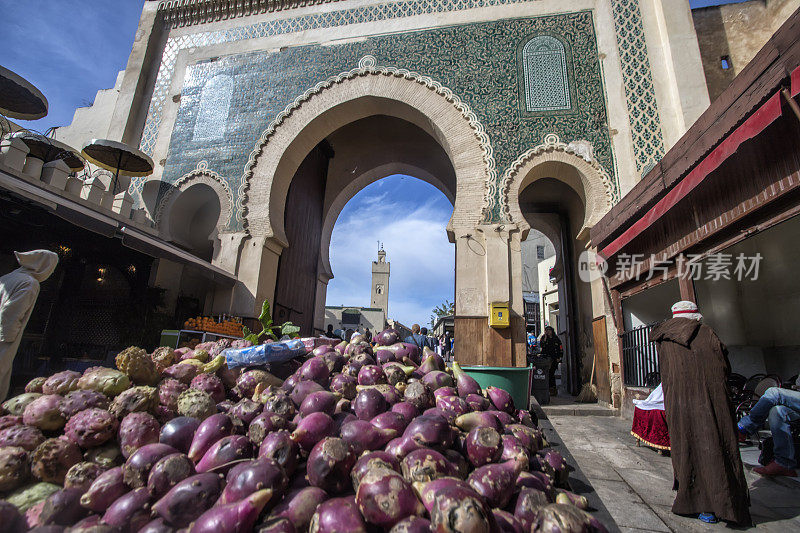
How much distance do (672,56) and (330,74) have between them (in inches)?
274

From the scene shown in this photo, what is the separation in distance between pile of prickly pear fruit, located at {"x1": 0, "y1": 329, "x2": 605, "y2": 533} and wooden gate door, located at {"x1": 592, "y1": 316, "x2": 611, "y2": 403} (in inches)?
197

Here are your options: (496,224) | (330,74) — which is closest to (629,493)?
(496,224)

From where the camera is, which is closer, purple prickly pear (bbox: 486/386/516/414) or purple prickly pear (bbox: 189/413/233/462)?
purple prickly pear (bbox: 189/413/233/462)

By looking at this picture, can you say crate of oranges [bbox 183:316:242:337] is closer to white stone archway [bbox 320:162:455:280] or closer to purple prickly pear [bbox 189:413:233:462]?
white stone archway [bbox 320:162:455:280]

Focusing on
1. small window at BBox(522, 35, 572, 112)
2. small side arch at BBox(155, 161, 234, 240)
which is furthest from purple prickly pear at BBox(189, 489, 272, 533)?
small window at BBox(522, 35, 572, 112)

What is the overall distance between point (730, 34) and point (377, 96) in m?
7.83

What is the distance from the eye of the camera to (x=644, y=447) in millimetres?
3955

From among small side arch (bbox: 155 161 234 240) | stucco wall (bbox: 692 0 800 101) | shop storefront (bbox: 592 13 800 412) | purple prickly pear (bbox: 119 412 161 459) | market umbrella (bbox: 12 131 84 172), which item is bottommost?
purple prickly pear (bbox: 119 412 161 459)

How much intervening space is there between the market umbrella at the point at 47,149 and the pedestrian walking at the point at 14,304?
528cm

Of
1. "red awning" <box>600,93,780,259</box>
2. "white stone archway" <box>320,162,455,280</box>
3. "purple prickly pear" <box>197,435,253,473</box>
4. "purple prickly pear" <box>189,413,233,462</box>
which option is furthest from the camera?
"white stone archway" <box>320,162,455,280</box>

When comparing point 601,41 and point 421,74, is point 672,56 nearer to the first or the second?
point 601,41

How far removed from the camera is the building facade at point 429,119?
7094mm

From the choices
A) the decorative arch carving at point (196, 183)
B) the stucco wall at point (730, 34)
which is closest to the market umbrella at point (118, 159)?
the decorative arch carving at point (196, 183)

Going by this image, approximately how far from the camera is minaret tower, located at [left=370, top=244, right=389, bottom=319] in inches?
1930
